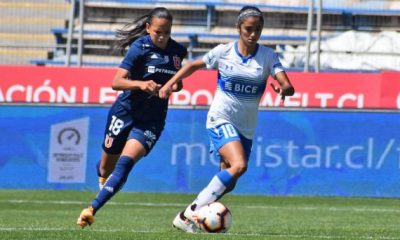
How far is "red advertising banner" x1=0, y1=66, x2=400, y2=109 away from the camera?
1766 cm

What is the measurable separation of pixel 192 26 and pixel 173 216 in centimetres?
916

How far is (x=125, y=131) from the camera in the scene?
34.5 ft

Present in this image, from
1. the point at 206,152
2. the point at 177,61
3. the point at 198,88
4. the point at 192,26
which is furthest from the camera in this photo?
the point at 192,26

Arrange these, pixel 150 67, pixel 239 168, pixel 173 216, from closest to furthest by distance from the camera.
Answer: pixel 239 168 < pixel 150 67 < pixel 173 216

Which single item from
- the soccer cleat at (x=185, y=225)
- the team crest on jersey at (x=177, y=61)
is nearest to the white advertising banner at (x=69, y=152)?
the team crest on jersey at (x=177, y=61)

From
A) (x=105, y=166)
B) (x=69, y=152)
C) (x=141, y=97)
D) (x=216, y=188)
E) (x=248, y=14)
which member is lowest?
(x=69, y=152)

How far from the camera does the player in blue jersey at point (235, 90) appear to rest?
360 inches

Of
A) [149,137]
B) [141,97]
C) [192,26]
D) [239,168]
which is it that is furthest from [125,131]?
[192,26]

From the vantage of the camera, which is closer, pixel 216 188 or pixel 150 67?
pixel 216 188

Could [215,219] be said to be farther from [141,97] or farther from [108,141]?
[108,141]

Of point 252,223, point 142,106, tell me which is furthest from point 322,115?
point 142,106

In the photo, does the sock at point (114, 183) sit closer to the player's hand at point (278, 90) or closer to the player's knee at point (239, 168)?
the player's knee at point (239, 168)

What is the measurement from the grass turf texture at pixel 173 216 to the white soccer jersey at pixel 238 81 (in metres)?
1.10

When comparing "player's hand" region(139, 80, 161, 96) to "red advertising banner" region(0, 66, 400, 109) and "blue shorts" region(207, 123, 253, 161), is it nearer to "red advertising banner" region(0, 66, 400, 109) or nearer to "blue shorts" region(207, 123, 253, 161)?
"blue shorts" region(207, 123, 253, 161)
